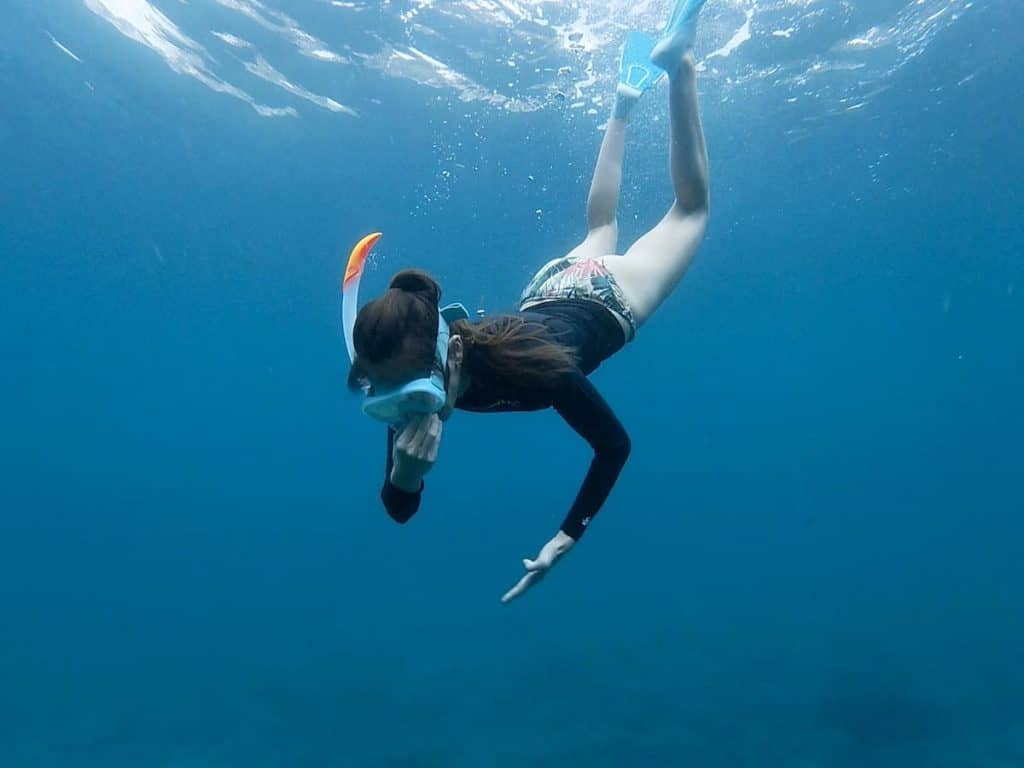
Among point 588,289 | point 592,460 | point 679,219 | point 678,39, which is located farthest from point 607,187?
point 592,460

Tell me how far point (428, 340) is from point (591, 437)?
1.05 meters

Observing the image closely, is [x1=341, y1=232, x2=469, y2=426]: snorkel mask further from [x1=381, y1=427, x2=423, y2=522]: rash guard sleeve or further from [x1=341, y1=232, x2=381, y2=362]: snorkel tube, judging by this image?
[x1=381, y1=427, x2=423, y2=522]: rash guard sleeve

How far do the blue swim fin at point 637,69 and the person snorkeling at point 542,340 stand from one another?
0.97 feet

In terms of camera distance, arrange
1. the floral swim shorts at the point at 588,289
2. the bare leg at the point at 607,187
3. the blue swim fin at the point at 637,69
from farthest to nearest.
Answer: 1. the blue swim fin at the point at 637,69
2. the bare leg at the point at 607,187
3. the floral swim shorts at the point at 588,289

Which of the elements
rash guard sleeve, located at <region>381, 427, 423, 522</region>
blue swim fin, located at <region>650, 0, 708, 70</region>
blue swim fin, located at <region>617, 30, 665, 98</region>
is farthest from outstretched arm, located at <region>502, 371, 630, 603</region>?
blue swim fin, located at <region>617, 30, 665, 98</region>

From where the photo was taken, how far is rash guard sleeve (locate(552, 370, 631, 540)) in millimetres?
3342

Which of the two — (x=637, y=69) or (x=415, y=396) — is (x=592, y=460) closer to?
(x=415, y=396)

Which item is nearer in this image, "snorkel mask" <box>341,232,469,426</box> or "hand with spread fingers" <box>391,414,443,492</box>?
"snorkel mask" <box>341,232,469,426</box>

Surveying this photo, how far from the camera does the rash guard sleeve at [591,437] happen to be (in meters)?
3.34

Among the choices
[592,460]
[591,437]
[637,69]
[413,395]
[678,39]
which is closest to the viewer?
[413,395]

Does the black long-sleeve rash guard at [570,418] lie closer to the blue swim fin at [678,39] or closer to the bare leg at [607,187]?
the bare leg at [607,187]

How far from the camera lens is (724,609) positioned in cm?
2514

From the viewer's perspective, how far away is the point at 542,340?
3416mm

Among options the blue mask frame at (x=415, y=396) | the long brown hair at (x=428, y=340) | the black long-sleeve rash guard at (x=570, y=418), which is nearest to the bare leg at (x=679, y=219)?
the black long-sleeve rash guard at (x=570, y=418)
